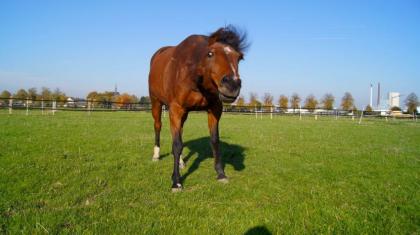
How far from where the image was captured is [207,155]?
8141mm

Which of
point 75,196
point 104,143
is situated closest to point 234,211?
point 75,196

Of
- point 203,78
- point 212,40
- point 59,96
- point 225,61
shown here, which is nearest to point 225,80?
point 225,61

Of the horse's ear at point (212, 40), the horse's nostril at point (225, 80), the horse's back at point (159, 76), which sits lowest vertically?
the horse's nostril at point (225, 80)

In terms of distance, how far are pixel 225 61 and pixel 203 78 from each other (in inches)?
24.2

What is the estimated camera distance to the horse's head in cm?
418

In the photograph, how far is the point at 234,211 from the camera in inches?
151

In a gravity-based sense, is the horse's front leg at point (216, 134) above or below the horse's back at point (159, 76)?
below

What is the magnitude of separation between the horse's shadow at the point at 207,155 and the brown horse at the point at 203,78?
87 centimetres

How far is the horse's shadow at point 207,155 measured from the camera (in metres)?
6.79

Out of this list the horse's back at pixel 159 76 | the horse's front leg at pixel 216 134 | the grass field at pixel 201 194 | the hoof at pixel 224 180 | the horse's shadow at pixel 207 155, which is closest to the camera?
the grass field at pixel 201 194

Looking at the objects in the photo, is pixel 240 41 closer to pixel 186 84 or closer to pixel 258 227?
pixel 186 84

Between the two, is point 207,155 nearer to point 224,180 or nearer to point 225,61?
point 224,180

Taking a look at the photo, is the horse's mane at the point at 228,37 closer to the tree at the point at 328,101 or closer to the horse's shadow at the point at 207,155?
the horse's shadow at the point at 207,155

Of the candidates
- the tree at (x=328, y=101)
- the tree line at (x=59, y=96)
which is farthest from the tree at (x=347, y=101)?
the tree line at (x=59, y=96)
